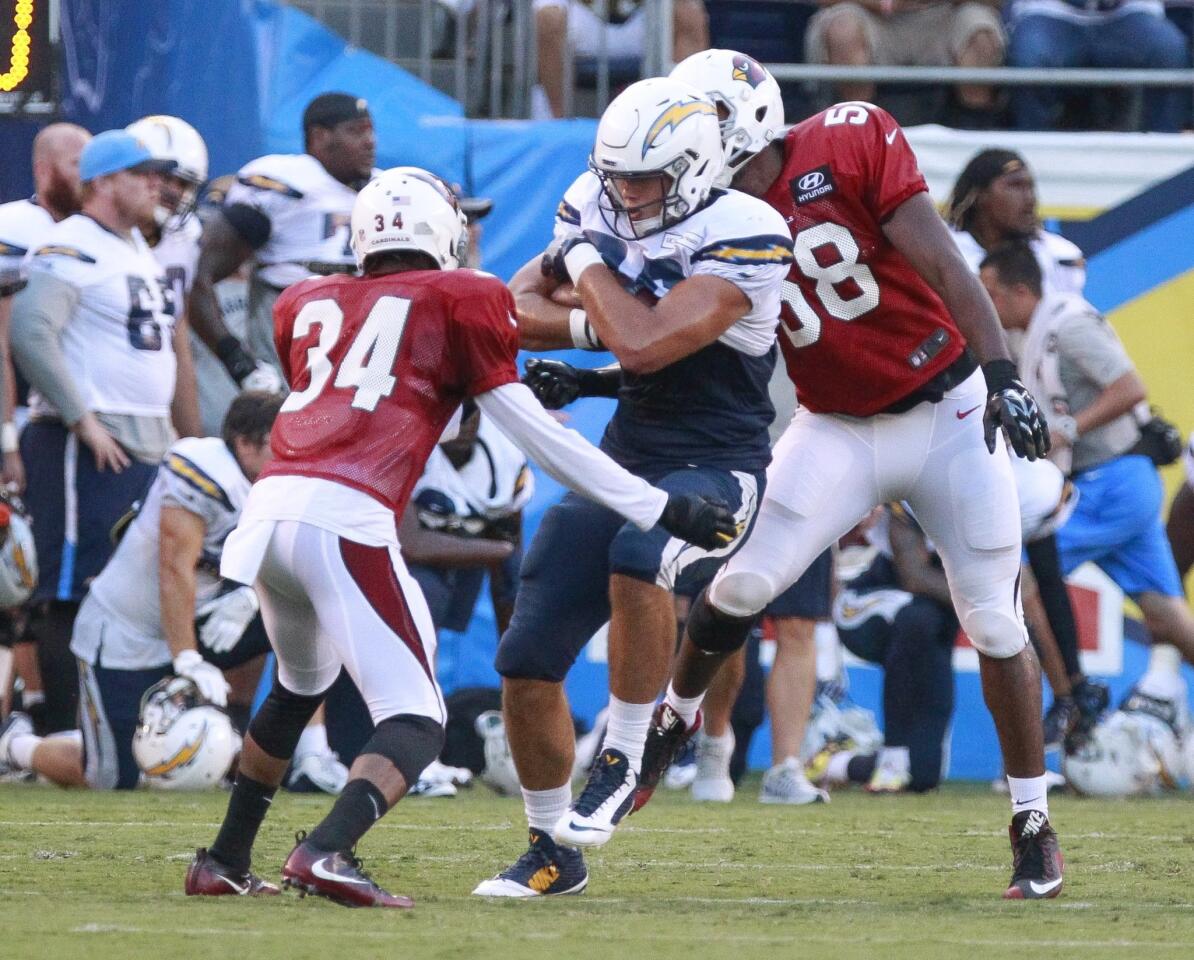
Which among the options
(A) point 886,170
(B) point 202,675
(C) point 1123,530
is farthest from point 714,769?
(A) point 886,170

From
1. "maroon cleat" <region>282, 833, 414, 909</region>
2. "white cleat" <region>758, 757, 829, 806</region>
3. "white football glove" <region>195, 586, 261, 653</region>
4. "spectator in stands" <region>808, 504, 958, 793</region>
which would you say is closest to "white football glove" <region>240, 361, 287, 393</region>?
"white football glove" <region>195, 586, 261, 653</region>

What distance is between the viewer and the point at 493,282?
13.7ft

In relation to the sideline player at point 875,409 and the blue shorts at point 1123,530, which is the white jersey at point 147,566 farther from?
the blue shorts at point 1123,530

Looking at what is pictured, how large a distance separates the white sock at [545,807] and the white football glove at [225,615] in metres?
2.84

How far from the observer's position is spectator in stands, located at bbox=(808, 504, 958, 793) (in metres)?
7.65

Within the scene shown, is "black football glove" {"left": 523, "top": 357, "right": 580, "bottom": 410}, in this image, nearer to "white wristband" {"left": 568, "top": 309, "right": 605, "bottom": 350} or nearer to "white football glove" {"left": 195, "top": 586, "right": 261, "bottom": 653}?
"white wristband" {"left": 568, "top": 309, "right": 605, "bottom": 350}

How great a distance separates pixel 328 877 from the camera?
3945mm

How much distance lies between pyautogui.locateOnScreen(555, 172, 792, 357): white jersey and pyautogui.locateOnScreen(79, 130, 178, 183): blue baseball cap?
3.19m

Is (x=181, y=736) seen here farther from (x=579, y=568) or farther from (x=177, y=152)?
(x=579, y=568)

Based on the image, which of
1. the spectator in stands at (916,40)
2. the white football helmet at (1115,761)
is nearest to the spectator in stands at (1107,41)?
the spectator in stands at (916,40)

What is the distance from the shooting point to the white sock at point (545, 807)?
4512 millimetres

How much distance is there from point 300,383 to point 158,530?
288 cm

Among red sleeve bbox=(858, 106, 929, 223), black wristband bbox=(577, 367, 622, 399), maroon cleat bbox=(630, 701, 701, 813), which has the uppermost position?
red sleeve bbox=(858, 106, 929, 223)

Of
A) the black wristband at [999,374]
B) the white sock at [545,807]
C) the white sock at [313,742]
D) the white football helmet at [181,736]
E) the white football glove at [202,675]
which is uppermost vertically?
the black wristband at [999,374]
